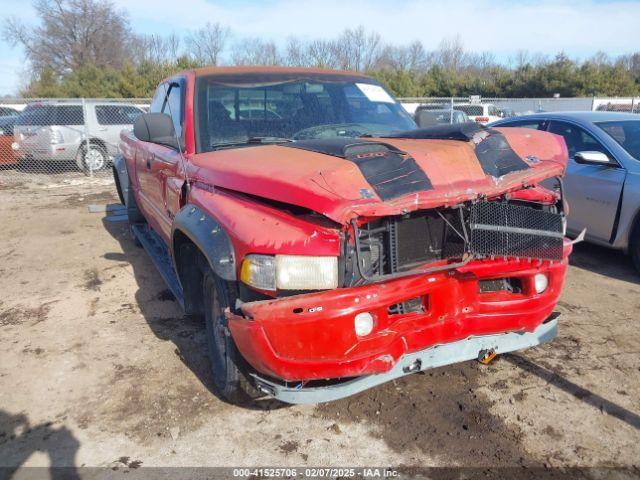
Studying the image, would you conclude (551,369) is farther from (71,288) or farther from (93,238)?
(93,238)

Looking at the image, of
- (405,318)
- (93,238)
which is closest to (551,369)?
(405,318)

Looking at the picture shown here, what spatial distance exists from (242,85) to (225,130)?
1.41ft

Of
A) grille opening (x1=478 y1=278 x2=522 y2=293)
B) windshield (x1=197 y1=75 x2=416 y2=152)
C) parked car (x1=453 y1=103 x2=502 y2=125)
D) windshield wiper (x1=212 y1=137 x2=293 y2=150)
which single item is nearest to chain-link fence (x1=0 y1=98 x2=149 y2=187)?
windshield (x1=197 y1=75 x2=416 y2=152)

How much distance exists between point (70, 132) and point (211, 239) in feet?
39.2

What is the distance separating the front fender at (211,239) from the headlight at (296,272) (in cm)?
17

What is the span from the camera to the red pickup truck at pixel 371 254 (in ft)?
7.43

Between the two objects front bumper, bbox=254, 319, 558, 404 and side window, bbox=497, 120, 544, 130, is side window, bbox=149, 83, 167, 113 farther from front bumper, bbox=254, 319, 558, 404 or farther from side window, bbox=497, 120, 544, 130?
side window, bbox=497, 120, 544, 130

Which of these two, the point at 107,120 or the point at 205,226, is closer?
the point at 205,226

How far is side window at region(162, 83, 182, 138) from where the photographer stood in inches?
143

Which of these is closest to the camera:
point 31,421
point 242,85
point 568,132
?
point 31,421

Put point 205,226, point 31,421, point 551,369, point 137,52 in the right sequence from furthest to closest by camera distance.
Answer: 1. point 137,52
2. point 551,369
3. point 31,421
4. point 205,226

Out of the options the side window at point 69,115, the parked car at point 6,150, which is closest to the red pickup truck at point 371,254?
the side window at point 69,115

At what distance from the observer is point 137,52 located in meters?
44.7

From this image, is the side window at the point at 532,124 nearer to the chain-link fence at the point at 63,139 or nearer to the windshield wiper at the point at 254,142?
the windshield wiper at the point at 254,142
